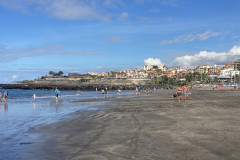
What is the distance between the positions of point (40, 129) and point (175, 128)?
6157mm

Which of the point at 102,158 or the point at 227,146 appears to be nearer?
the point at 102,158

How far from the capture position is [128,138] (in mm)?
8609

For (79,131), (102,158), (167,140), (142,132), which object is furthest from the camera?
(79,131)

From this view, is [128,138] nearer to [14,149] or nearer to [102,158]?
[102,158]

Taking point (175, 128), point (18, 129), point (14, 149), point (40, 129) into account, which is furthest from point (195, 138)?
point (18, 129)

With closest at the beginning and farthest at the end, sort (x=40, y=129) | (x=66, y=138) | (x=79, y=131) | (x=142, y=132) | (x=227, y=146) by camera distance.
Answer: (x=227, y=146), (x=66, y=138), (x=142, y=132), (x=79, y=131), (x=40, y=129)

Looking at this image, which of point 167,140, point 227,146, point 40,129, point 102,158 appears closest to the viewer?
point 102,158

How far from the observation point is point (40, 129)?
11.0 meters

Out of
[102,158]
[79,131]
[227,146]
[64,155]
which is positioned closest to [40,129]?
[79,131]

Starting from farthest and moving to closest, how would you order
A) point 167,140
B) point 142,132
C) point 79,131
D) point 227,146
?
point 79,131, point 142,132, point 167,140, point 227,146

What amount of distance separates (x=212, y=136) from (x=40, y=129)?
746 cm

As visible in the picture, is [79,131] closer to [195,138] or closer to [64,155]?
[64,155]

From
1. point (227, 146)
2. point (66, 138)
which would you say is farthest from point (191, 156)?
point (66, 138)

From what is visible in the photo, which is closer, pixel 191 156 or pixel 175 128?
pixel 191 156
